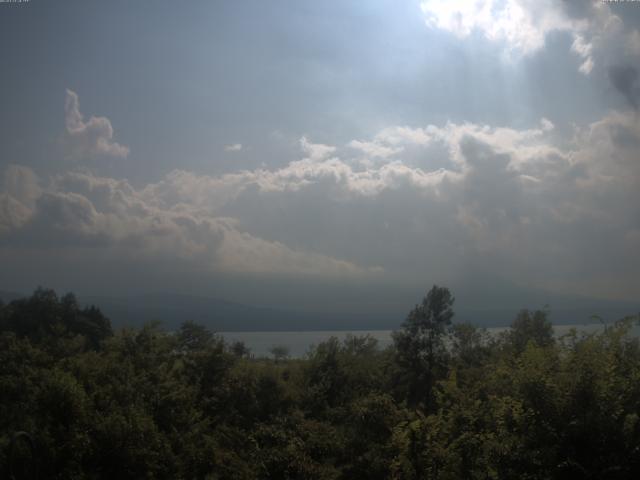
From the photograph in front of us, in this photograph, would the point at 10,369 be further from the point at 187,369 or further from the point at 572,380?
the point at 572,380

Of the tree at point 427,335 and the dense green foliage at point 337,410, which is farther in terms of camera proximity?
the tree at point 427,335

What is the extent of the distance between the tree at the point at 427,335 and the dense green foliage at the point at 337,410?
107 mm

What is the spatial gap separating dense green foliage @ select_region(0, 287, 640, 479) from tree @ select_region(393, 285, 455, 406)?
107mm

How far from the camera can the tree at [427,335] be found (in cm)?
3959

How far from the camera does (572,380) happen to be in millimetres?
12219

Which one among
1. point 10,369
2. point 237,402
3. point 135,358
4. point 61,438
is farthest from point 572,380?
point 10,369

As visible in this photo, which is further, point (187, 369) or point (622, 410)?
point (187, 369)

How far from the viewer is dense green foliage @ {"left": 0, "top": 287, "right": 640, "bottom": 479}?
11.9m

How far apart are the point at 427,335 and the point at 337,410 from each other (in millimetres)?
15954

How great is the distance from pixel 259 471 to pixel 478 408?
8.47 metres

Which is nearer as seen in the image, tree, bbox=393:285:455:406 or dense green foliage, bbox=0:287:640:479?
dense green foliage, bbox=0:287:640:479

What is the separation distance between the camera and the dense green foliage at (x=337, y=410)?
469 inches

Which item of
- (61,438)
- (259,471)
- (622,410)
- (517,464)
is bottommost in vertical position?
(259,471)

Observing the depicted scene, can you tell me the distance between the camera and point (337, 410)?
87.7 feet
